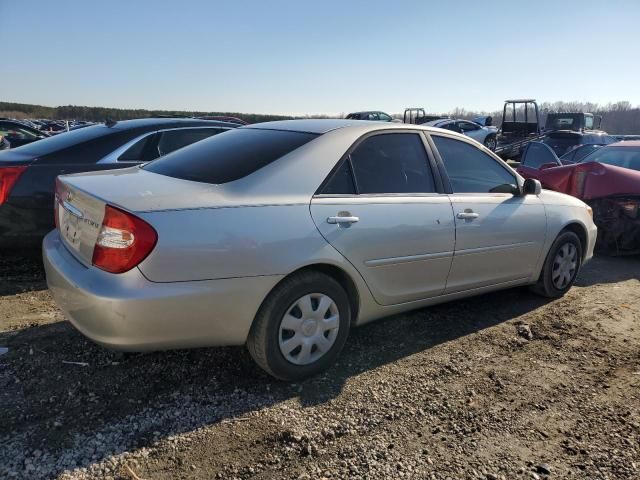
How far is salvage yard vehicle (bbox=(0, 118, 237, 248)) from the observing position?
14.2 feet

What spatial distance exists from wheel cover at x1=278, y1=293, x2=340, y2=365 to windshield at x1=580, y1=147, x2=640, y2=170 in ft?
20.4

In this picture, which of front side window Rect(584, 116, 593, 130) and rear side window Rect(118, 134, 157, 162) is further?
front side window Rect(584, 116, 593, 130)

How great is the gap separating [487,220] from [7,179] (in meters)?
3.92

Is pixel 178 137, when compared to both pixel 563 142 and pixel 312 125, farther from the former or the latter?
pixel 563 142

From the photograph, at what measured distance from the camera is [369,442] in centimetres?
257

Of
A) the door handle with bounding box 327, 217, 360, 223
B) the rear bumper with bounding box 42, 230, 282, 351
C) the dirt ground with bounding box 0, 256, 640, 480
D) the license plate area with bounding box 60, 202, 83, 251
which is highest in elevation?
the door handle with bounding box 327, 217, 360, 223

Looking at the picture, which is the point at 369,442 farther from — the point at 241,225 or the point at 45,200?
the point at 45,200

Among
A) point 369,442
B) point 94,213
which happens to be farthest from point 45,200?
point 369,442

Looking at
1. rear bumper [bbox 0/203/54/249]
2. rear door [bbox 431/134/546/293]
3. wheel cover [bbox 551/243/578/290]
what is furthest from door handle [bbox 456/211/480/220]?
rear bumper [bbox 0/203/54/249]

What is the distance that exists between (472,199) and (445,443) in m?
1.94

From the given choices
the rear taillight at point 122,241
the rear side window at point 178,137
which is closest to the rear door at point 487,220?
the rear taillight at point 122,241

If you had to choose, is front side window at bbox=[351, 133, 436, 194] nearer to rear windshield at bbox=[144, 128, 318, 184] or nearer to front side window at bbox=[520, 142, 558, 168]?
rear windshield at bbox=[144, 128, 318, 184]

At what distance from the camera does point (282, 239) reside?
111 inches

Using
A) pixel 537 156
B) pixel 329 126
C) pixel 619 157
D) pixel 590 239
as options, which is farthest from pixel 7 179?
pixel 619 157
